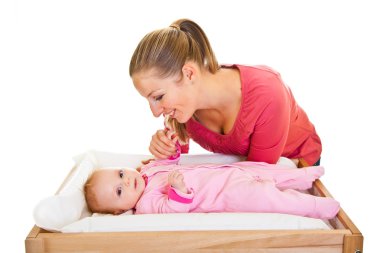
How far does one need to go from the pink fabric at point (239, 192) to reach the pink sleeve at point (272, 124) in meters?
0.06

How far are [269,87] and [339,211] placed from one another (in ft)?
1.85

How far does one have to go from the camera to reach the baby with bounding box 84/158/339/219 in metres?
2.25

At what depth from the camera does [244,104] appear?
2.49 meters

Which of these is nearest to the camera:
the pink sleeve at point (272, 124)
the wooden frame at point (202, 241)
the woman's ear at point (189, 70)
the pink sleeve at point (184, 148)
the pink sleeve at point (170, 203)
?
the wooden frame at point (202, 241)

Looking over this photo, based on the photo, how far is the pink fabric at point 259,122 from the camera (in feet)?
8.11

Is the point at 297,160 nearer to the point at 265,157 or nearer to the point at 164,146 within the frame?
the point at 265,157

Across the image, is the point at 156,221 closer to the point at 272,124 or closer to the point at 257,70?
the point at 272,124

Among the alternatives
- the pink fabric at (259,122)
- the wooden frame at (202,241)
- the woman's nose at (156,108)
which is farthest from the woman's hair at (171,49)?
the wooden frame at (202,241)

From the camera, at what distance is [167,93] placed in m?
2.34

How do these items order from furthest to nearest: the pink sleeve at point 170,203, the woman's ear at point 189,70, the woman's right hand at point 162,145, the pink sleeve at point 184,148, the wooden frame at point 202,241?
the pink sleeve at point 184,148 < the woman's right hand at point 162,145 < the woman's ear at point 189,70 < the pink sleeve at point 170,203 < the wooden frame at point 202,241

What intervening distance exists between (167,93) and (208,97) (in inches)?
8.9

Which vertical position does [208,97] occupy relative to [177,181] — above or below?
above

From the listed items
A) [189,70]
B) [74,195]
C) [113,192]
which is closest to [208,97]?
[189,70]

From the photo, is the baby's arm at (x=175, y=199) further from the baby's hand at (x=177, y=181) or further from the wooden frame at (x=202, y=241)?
the wooden frame at (x=202, y=241)
